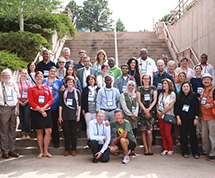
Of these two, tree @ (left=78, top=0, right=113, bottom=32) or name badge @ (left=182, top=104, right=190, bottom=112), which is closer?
name badge @ (left=182, top=104, right=190, bottom=112)

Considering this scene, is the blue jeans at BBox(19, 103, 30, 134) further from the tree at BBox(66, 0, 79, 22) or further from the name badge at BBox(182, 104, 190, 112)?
the tree at BBox(66, 0, 79, 22)

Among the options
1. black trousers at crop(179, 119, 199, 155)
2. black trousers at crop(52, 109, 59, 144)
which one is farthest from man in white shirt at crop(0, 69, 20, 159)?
black trousers at crop(179, 119, 199, 155)

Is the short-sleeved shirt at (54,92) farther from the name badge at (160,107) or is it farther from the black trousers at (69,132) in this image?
the name badge at (160,107)

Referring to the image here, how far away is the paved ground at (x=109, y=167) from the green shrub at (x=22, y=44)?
498 cm

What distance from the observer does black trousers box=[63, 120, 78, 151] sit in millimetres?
5535

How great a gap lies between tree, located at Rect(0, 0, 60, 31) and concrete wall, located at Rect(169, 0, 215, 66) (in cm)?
567

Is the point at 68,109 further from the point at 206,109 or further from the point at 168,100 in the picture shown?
the point at 206,109

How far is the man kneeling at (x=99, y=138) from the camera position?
5.14 meters

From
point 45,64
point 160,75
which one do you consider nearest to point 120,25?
point 45,64

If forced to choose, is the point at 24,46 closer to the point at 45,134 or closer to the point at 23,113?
the point at 23,113

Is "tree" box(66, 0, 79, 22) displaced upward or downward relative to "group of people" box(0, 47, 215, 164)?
upward

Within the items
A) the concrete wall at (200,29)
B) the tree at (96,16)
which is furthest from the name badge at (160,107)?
the tree at (96,16)

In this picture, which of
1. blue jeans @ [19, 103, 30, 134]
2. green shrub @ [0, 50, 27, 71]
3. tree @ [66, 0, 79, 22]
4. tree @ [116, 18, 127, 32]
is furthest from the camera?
tree @ [116, 18, 127, 32]

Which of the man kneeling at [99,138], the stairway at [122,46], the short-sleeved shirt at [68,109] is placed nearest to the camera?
the man kneeling at [99,138]
